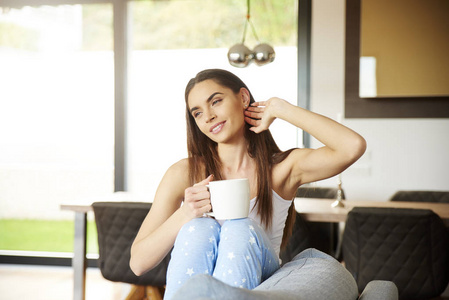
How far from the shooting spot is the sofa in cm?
59

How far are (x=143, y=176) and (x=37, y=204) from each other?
92 cm

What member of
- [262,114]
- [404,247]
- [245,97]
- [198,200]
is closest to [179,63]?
[404,247]

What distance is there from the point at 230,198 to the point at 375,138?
2907mm

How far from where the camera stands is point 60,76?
4477 millimetres

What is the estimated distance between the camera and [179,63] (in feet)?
14.2

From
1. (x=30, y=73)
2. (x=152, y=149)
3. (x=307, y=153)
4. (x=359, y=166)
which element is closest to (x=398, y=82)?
→ (x=359, y=166)

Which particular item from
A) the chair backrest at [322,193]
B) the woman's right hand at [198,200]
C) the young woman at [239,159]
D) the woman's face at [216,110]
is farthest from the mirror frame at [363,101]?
the woman's right hand at [198,200]

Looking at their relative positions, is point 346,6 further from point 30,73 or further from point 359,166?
point 30,73

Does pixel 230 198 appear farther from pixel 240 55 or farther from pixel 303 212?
pixel 240 55

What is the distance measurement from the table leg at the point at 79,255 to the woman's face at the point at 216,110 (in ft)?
5.12

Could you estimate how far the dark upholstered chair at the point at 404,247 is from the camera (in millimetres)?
2311

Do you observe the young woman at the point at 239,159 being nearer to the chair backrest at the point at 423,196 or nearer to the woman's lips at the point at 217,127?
the woman's lips at the point at 217,127

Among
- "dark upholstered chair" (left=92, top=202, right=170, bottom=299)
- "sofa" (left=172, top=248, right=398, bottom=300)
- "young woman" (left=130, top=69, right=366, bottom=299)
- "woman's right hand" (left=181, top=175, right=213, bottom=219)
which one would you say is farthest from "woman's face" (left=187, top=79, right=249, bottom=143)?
"dark upholstered chair" (left=92, top=202, right=170, bottom=299)

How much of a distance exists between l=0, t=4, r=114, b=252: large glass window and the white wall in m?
1.62
